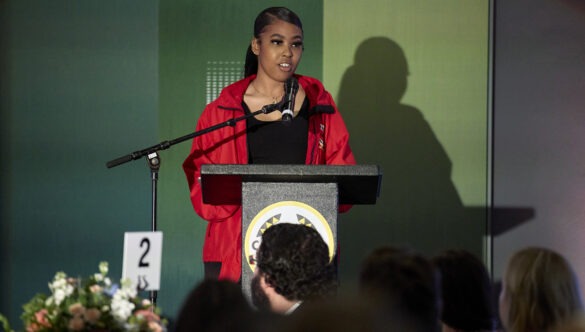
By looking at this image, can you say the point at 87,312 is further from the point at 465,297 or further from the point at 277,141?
the point at 277,141

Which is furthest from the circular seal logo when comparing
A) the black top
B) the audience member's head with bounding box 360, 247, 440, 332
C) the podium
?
the audience member's head with bounding box 360, 247, 440, 332

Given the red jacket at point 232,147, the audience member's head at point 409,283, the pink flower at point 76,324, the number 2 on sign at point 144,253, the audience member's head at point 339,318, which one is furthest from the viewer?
→ the red jacket at point 232,147

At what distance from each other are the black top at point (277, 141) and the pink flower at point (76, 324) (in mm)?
1630

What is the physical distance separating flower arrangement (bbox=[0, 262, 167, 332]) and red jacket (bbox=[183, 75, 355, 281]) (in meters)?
1.33

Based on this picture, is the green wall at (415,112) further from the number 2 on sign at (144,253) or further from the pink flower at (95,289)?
the pink flower at (95,289)

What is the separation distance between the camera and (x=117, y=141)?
515 centimetres

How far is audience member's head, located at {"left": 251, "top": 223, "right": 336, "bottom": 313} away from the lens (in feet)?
8.02

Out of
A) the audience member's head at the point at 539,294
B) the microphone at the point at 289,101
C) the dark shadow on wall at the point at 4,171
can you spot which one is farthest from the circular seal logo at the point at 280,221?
the dark shadow on wall at the point at 4,171

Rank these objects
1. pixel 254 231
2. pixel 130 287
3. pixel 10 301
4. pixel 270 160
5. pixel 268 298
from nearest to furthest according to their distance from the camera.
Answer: pixel 130 287 < pixel 268 298 < pixel 254 231 < pixel 270 160 < pixel 10 301

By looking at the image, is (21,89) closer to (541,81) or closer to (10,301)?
(10,301)

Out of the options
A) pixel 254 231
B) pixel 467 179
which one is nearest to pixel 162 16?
pixel 467 179

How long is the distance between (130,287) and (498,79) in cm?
348

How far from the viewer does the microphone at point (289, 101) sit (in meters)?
3.27

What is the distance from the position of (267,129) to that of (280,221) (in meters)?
0.73
